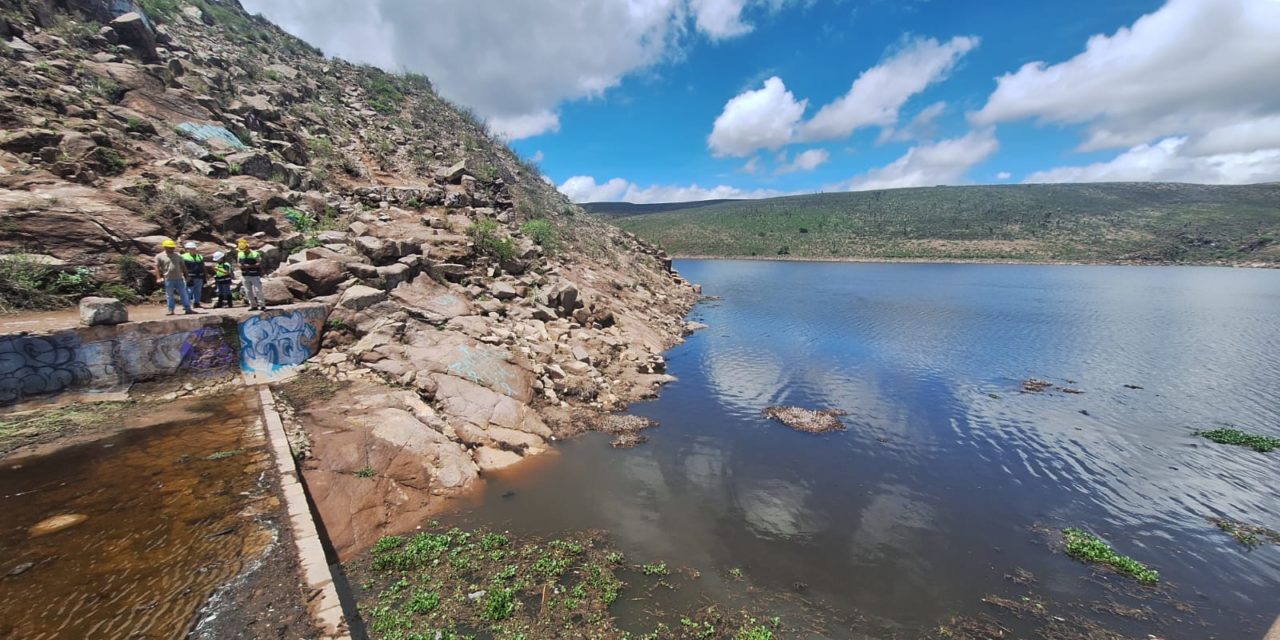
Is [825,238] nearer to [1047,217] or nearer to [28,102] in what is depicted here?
[1047,217]

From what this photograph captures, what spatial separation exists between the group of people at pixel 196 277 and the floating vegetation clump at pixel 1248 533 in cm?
2111

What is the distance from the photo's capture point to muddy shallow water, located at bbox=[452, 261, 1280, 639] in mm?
7453

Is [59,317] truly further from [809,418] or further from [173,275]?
[809,418]

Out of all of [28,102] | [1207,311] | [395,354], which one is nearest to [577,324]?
[395,354]

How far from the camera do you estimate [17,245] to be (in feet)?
33.9

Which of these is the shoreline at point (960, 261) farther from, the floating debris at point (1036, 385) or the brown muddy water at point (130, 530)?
the brown muddy water at point (130, 530)

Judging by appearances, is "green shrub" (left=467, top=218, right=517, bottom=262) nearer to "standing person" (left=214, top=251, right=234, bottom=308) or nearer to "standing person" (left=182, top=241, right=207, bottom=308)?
"standing person" (left=214, top=251, right=234, bottom=308)

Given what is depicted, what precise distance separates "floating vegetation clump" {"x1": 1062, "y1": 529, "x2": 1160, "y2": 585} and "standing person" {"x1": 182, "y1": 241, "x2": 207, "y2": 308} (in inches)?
743

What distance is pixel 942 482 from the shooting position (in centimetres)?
1086

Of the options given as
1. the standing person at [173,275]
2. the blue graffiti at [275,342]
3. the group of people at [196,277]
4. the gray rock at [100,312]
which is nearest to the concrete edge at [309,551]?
the blue graffiti at [275,342]

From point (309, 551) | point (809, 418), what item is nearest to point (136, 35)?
point (309, 551)

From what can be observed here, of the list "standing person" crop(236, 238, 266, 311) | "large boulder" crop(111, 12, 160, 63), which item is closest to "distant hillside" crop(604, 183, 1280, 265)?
"large boulder" crop(111, 12, 160, 63)

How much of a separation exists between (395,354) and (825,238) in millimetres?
115965

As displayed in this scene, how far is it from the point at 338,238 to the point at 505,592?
45.1ft
